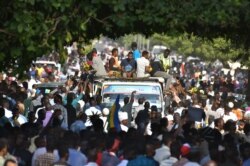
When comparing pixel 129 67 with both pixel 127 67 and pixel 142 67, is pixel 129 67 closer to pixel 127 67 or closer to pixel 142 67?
pixel 127 67

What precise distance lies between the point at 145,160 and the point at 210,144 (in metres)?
2.58

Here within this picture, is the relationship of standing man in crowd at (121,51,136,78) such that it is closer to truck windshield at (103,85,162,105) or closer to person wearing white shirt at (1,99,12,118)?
truck windshield at (103,85,162,105)

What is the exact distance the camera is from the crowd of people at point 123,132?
14.8 metres

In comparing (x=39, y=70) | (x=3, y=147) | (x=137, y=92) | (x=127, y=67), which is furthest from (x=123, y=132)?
(x=39, y=70)

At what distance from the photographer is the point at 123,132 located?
701 inches

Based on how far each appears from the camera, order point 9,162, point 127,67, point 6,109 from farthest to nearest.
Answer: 1. point 127,67
2. point 6,109
3. point 9,162

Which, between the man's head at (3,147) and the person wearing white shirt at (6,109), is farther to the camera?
the person wearing white shirt at (6,109)

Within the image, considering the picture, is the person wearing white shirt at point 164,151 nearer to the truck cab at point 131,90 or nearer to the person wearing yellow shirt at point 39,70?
the truck cab at point 131,90

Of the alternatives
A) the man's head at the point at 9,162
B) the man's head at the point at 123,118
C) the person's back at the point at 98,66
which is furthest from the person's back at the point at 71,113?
the man's head at the point at 9,162

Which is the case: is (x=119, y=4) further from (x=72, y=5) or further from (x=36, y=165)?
(x=36, y=165)

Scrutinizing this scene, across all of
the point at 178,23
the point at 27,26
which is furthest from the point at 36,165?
the point at 178,23

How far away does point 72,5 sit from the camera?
17.0 meters

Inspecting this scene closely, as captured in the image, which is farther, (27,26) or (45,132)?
(45,132)

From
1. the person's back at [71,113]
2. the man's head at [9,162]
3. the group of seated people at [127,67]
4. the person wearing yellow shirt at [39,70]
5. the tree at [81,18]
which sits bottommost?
the person wearing yellow shirt at [39,70]
